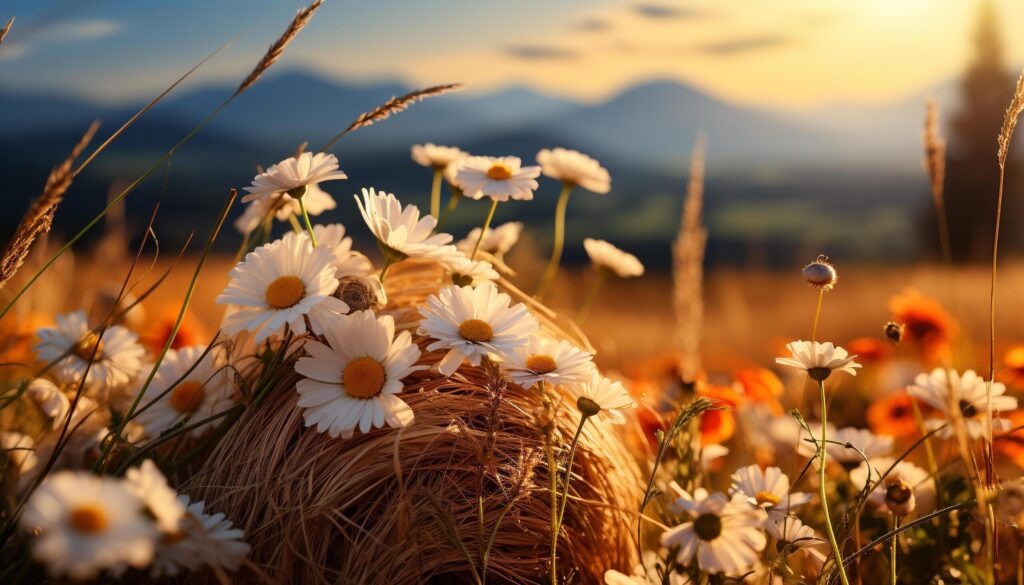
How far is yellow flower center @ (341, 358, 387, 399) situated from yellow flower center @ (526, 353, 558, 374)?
0.20 metres

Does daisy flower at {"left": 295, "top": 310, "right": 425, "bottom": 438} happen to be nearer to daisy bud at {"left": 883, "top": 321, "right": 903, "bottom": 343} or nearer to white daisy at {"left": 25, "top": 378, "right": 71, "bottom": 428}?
white daisy at {"left": 25, "top": 378, "right": 71, "bottom": 428}

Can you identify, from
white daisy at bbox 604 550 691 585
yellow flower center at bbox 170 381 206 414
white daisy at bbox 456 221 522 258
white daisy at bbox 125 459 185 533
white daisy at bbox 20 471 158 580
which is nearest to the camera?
white daisy at bbox 20 471 158 580

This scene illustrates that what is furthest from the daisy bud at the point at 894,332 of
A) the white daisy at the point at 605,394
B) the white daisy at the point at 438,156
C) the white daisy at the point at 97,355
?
the white daisy at the point at 97,355

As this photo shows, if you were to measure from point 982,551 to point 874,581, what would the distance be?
20cm

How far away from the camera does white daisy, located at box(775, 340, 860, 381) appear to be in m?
1.21

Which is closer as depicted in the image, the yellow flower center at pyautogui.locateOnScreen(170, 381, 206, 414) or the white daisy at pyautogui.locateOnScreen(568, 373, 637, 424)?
the white daisy at pyautogui.locateOnScreen(568, 373, 637, 424)

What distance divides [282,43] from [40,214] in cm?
44

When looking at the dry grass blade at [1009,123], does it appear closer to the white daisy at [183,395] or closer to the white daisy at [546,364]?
the white daisy at [546,364]

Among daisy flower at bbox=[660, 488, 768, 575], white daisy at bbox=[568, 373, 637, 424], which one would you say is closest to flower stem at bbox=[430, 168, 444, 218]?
white daisy at bbox=[568, 373, 637, 424]

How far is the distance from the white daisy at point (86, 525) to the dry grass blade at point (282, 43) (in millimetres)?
710

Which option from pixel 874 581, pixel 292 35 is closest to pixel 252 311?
pixel 292 35

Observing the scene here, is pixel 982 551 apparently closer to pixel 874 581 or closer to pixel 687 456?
pixel 874 581

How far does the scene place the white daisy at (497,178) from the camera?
1.43 metres

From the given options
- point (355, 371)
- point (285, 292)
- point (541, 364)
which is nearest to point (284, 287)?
point (285, 292)
